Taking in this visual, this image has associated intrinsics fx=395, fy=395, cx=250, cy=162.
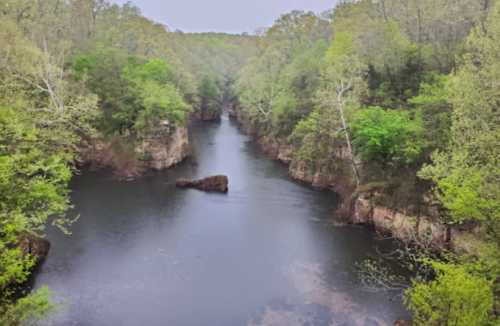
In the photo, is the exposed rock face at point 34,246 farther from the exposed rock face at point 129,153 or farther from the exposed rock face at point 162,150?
the exposed rock face at point 162,150

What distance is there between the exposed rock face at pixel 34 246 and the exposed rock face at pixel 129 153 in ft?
58.1

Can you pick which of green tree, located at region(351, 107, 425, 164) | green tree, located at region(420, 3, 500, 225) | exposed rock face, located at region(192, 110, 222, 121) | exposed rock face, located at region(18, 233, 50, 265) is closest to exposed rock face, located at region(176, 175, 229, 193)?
green tree, located at region(351, 107, 425, 164)

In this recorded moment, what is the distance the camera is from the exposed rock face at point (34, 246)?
22.3 metres

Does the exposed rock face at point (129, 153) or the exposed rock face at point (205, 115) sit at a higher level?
the exposed rock face at point (205, 115)

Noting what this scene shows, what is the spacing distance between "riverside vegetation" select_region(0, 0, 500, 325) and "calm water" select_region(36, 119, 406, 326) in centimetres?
202

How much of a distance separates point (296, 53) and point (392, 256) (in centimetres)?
3931

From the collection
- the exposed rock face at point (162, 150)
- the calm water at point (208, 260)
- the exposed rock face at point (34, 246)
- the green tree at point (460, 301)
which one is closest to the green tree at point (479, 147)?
the green tree at point (460, 301)

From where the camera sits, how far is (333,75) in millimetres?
34844

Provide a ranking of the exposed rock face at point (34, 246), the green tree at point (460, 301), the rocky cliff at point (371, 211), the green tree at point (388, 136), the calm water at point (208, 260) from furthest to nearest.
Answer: the green tree at point (388, 136), the rocky cliff at point (371, 211), the exposed rock face at point (34, 246), the calm water at point (208, 260), the green tree at point (460, 301)

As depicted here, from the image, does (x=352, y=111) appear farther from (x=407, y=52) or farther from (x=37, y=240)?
(x=37, y=240)

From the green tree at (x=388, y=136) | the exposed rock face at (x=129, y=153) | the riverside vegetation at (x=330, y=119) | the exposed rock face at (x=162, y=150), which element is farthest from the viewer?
the exposed rock face at (x=162, y=150)

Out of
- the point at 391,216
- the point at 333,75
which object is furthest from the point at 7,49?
the point at 391,216

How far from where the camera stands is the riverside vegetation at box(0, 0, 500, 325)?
569 inches

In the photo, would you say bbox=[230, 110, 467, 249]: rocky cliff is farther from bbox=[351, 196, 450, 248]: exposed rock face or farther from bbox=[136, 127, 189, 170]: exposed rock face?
bbox=[136, 127, 189, 170]: exposed rock face
